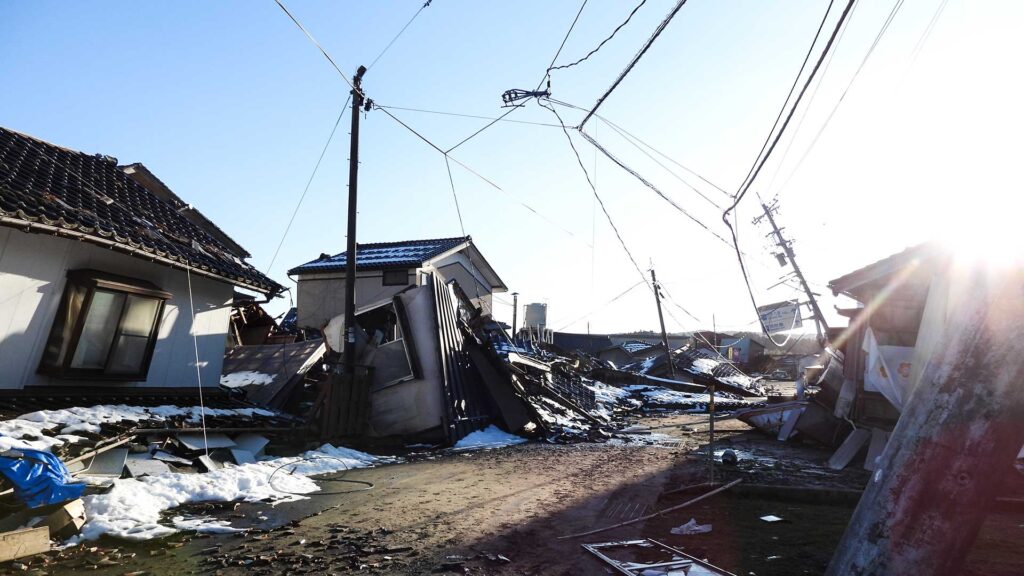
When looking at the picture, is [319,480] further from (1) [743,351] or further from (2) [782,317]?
(1) [743,351]

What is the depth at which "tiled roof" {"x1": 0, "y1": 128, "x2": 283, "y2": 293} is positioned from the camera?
6680 mm

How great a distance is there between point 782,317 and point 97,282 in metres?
30.2

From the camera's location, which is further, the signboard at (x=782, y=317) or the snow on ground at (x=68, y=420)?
the signboard at (x=782, y=317)

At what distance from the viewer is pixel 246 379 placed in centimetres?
1255

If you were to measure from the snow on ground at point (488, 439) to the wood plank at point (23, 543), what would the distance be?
287 inches

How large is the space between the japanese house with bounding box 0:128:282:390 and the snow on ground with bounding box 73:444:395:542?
2613mm

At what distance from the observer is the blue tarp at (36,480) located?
4602 millimetres

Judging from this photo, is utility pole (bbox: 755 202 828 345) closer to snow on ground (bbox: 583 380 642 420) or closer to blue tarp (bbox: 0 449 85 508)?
snow on ground (bbox: 583 380 642 420)

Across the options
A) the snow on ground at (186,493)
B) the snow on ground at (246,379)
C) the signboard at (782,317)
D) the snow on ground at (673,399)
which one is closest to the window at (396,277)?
the snow on ground at (246,379)

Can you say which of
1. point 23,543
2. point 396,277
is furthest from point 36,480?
point 396,277

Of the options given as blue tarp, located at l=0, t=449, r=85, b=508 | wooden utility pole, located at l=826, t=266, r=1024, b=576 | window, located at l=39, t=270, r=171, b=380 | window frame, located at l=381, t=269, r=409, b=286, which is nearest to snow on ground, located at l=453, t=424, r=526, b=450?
window, located at l=39, t=270, r=171, b=380

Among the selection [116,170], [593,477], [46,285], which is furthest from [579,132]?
[116,170]

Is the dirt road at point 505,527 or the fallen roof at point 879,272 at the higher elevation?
Result: the fallen roof at point 879,272

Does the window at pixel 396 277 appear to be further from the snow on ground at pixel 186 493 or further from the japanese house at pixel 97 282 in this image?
the snow on ground at pixel 186 493
